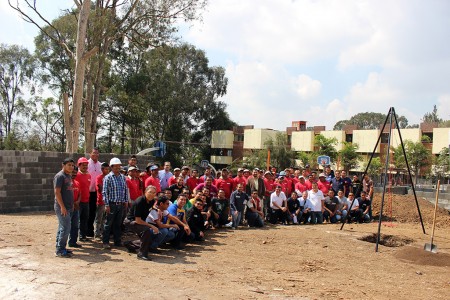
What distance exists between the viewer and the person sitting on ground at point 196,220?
9.46 metres

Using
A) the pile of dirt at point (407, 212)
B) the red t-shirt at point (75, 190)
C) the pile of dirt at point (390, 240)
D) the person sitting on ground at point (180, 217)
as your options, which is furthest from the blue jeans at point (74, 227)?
the pile of dirt at point (407, 212)

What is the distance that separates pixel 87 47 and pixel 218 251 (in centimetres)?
1704

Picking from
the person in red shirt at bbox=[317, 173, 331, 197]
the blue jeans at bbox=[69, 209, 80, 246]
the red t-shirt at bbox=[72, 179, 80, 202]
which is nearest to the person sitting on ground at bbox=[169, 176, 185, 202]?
the red t-shirt at bbox=[72, 179, 80, 202]

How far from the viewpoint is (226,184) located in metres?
12.6

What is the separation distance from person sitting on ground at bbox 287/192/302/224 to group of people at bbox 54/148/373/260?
0.10ft

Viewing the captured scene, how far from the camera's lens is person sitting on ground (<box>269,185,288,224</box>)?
1326cm

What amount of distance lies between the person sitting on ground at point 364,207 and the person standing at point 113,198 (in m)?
9.44

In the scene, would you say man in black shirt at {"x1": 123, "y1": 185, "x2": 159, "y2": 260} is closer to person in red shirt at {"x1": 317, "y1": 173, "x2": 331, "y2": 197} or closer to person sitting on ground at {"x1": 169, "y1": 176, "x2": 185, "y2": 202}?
person sitting on ground at {"x1": 169, "y1": 176, "x2": 185, "y2": 202}

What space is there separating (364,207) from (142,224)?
976cm

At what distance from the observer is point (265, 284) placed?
6.46 metres

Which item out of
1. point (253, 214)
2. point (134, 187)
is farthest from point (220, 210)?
point (134, 187)

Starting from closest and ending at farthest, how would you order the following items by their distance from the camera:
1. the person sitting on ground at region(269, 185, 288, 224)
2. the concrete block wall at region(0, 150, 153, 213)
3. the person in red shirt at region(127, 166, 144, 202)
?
the person in red shirt at region(127, 166, 144, 202), the concrete block wall at region(0, 150, 153, 213), the person sitting on ground at region(269, 185, 288, 224)

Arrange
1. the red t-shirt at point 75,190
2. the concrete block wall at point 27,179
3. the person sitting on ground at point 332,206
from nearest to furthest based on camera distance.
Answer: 1. the red t-shirt at point 75,190
2. the concrete block wall at point 27,179
3. the person sitting on ground at point 332,206

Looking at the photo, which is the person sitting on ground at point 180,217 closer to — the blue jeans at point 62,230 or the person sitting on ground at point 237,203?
the blue jeans at point 62,230
